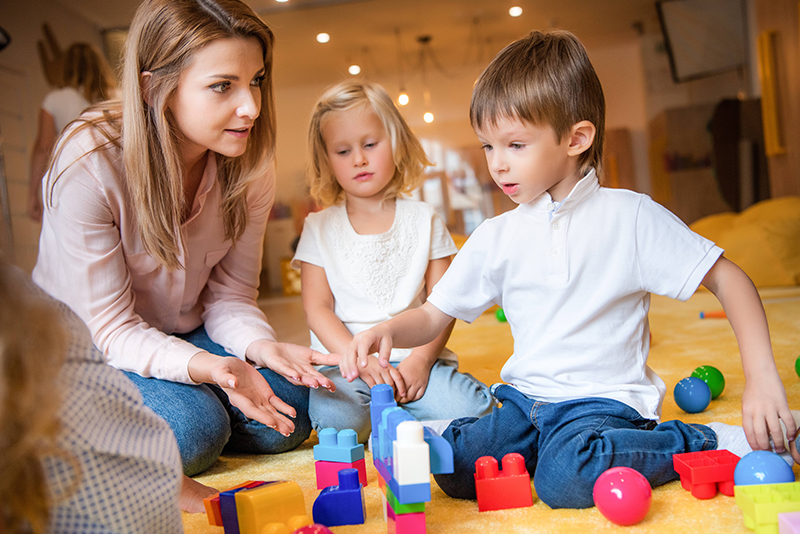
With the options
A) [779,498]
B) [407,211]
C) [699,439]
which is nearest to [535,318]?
[699,439]

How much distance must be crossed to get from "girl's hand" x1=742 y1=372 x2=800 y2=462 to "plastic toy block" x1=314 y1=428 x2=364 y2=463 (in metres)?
0.48

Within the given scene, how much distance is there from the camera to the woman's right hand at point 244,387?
903 mm

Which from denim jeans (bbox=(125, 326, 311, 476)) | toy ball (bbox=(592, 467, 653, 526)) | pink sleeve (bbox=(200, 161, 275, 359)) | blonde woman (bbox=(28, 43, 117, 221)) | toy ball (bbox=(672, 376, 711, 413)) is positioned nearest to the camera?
toy ball (bbox=(592, 467, 653, 526))

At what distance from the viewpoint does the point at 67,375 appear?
1.67 feet

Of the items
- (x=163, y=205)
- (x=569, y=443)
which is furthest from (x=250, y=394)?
(x=569, y=443)

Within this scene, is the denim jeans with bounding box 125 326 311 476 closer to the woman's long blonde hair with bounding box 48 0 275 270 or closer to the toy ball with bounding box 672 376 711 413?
the woman's long blonde hair with bounding box 48 0 275 270

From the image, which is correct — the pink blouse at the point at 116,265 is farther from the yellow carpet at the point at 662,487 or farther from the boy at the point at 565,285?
the boy at the point at 565,285

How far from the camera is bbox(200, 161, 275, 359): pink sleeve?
122cm

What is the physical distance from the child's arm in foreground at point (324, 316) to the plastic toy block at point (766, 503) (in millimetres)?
560

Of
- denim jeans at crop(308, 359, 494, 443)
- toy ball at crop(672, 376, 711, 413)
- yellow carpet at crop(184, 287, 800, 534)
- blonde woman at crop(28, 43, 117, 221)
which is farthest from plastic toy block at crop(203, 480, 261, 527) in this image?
blonde woman at crop(28, 43, 117, 221)

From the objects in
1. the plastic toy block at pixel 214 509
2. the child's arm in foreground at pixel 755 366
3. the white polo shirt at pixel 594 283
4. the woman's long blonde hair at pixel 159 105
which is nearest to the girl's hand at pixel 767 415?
the child's arm in foreground at pixel 755 366

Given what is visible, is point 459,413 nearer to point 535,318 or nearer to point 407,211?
point 535,318

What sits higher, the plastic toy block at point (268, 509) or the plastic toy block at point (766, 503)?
the plastic toy block at point (268, 509)

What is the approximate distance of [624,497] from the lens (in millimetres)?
665
